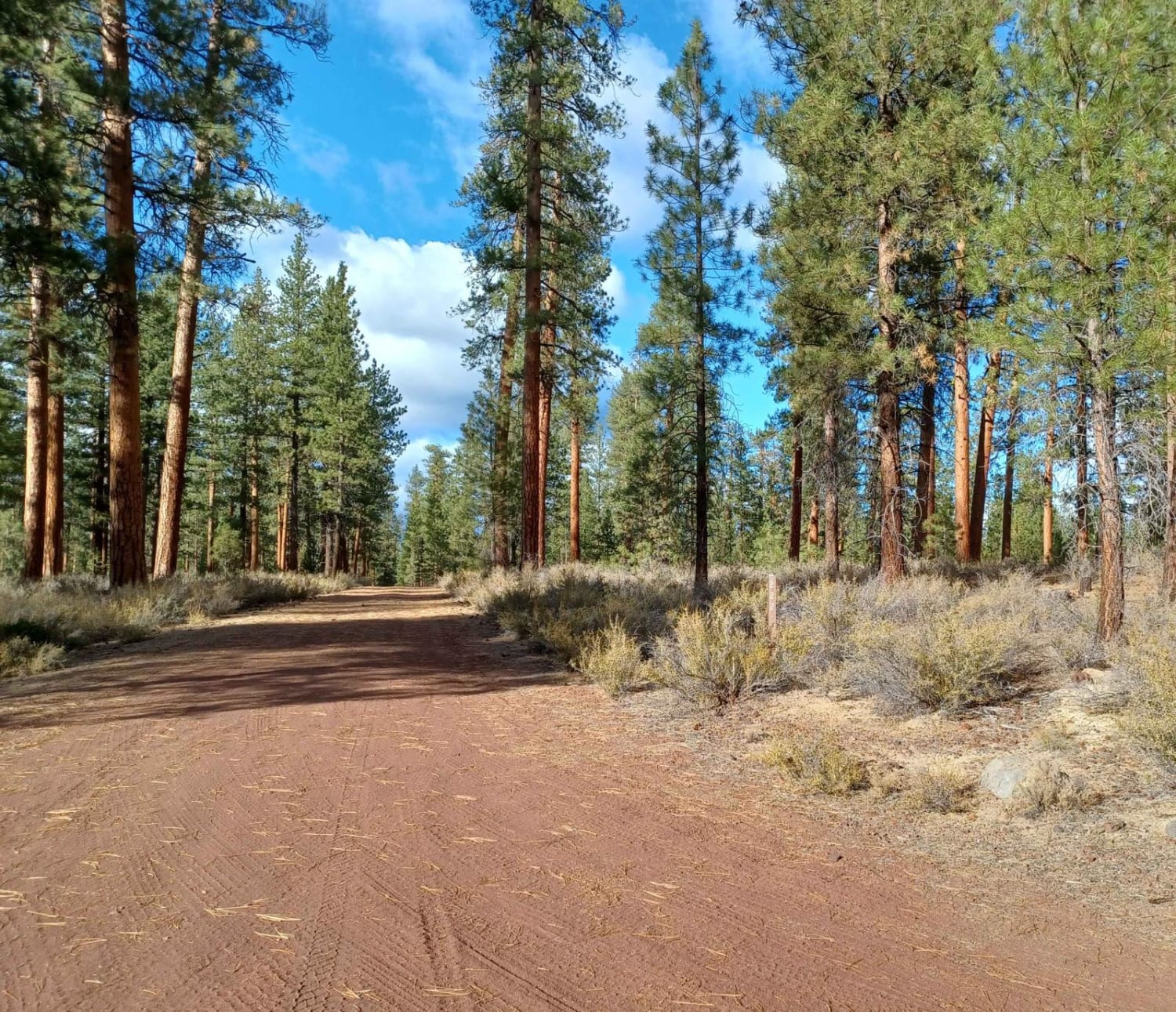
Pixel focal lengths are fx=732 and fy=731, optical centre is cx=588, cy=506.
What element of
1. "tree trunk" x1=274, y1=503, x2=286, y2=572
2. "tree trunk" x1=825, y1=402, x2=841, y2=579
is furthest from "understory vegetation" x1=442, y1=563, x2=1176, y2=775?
"tree trunk" x1=274, y1=503, x2=286, y2=572

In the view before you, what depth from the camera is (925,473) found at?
19641mm

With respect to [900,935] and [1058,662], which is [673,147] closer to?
[1058,662]

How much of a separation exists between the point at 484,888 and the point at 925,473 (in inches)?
747

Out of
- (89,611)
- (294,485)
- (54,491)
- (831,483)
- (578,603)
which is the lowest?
(89,611)

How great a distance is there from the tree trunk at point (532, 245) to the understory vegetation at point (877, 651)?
7.07m

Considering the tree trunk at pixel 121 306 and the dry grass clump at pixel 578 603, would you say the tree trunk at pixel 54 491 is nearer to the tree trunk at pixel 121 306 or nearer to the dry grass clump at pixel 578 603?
the tree trunk at pixel 121 306

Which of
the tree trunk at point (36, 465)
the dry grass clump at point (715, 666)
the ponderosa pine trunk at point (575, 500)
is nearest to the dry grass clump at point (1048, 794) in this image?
the dry grass clump at point (715, 666)

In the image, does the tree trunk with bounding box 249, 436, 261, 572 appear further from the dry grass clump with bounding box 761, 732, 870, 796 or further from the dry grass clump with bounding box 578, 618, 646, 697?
the dry grass clump with bounding box 761, 732, 870, 796

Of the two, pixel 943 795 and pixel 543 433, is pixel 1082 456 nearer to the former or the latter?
pixel 943 795

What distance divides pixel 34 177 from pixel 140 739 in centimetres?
718

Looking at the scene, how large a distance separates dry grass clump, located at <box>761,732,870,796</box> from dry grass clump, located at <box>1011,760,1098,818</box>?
0.96 meters

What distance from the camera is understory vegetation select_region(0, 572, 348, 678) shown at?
9203mm

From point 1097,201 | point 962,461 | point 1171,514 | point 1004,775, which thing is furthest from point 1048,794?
point 962,461

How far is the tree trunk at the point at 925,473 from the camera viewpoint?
1848 centimetres
